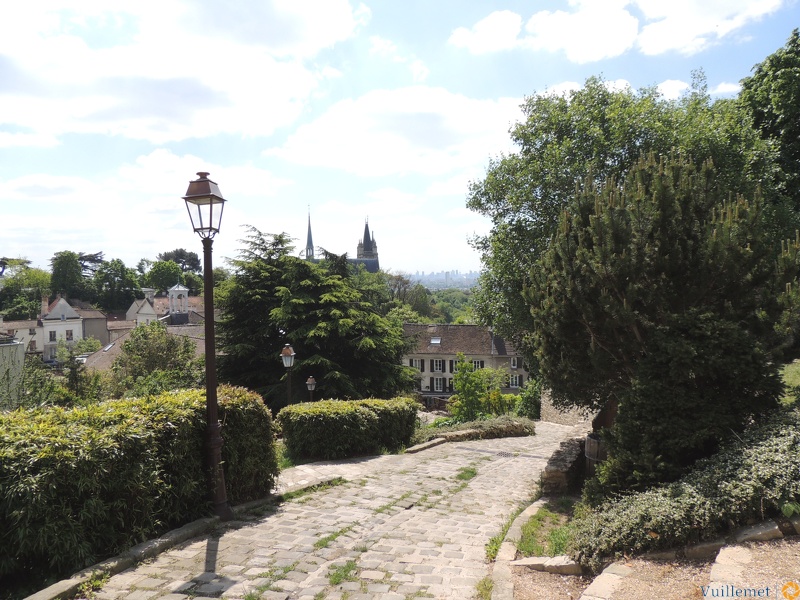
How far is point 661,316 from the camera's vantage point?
7.12 m

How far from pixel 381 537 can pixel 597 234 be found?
502 cm

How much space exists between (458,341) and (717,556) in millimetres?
47672

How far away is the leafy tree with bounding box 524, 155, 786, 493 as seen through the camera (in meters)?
6.11

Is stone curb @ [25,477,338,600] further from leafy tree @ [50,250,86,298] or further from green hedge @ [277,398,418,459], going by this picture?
leafy tree @ [50,250,86,298]

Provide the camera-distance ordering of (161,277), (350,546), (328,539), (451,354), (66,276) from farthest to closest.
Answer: (161,277), (66,276), (451,354), (328,539), (350,546)

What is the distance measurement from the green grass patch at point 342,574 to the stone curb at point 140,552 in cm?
183

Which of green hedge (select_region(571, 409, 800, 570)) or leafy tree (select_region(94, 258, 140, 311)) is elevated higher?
leafy tree (select_region(94, 258, 140, 311))

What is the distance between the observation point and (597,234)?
7676 mm

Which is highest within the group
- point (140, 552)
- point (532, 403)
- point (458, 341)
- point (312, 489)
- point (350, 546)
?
point (458, 341)

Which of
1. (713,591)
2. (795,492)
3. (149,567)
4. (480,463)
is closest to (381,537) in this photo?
(149,567)

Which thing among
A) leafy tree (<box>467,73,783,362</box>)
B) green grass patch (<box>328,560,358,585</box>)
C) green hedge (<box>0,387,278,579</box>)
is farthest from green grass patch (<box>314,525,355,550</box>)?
leafy tree (<box>467,73,783,362</box>)

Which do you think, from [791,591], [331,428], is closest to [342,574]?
[791,591]

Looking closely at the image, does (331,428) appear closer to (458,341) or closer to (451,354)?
(451,354)

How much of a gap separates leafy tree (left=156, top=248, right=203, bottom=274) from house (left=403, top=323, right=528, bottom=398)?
72.9 metres
